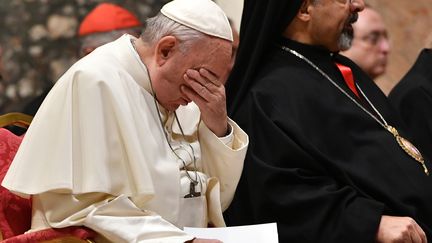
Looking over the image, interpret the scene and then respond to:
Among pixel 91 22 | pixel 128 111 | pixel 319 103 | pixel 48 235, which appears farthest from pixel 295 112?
pixel 91 22

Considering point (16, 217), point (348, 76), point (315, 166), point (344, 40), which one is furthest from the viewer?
point (348, 76)

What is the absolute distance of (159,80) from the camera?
3.71 meters

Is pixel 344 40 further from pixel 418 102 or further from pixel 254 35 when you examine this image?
pixel 418 102

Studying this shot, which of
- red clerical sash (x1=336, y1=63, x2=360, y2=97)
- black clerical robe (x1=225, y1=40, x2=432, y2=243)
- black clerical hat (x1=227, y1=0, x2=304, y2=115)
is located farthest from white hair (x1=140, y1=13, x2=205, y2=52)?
red clerical sash (x1=336, y1=63, x2=360, y2=97)

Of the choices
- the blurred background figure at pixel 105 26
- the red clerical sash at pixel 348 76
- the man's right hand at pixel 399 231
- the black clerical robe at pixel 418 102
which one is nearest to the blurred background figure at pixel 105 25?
the blurred background figure at pixel 105 26

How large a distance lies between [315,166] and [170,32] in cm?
113

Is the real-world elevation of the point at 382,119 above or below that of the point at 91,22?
above

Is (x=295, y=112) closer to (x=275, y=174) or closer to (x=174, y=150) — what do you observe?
(x=275, y=174)

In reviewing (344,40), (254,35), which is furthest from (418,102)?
(254,35)

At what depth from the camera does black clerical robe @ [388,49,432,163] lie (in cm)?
564

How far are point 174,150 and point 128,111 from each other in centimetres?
31

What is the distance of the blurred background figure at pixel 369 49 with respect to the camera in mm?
7008

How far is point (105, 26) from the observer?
685cm

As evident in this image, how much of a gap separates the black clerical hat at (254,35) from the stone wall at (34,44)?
8.24 ft
